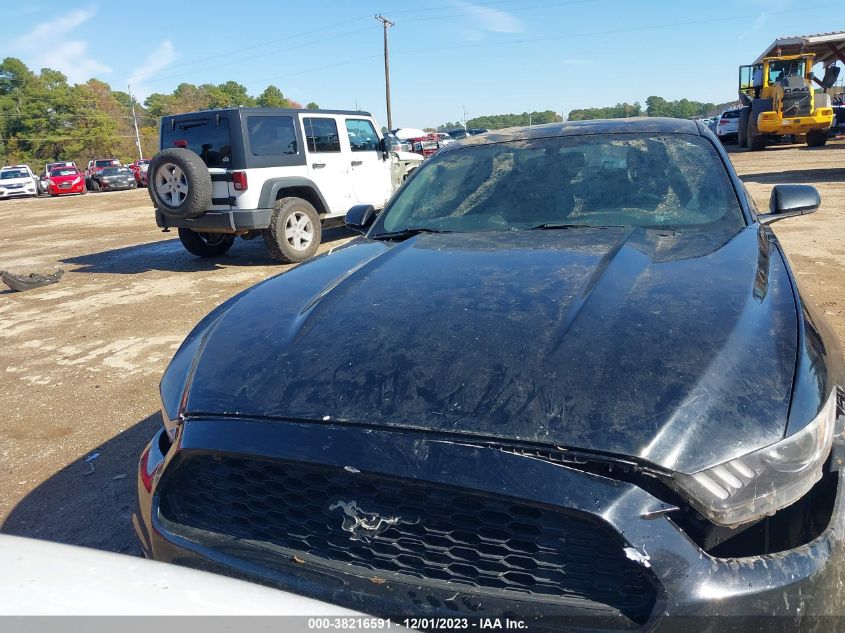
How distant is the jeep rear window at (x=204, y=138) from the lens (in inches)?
325

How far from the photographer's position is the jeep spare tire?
7910 millimetres

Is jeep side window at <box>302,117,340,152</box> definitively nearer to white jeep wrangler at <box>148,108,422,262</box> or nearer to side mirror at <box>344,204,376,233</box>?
white jeep wrangler at <box>148,108,422,262</box>

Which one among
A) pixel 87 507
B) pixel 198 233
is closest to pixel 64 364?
pixel 87 507

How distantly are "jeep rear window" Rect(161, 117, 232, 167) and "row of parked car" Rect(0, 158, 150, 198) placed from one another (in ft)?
79.1

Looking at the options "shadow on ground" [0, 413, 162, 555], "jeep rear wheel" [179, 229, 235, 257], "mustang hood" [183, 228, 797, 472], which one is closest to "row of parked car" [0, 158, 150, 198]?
"jeep rear wheel" [179, 229, 235, 257]

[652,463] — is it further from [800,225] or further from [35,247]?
[35,247]

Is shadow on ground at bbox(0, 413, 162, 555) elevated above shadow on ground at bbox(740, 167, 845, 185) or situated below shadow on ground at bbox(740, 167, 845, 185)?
below

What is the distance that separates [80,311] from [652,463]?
23.3 feet

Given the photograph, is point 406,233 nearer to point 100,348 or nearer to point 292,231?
point 100,348

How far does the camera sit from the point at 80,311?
7.06 metres

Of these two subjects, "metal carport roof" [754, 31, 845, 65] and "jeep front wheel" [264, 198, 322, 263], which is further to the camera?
"metal carport roof" [754, 31, 845, 65]

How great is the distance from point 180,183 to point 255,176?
0.92 metres

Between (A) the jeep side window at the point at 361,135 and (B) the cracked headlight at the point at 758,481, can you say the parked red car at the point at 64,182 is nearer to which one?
(A) the jeep side window at the point at 361,135

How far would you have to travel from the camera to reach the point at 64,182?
1236 inches
